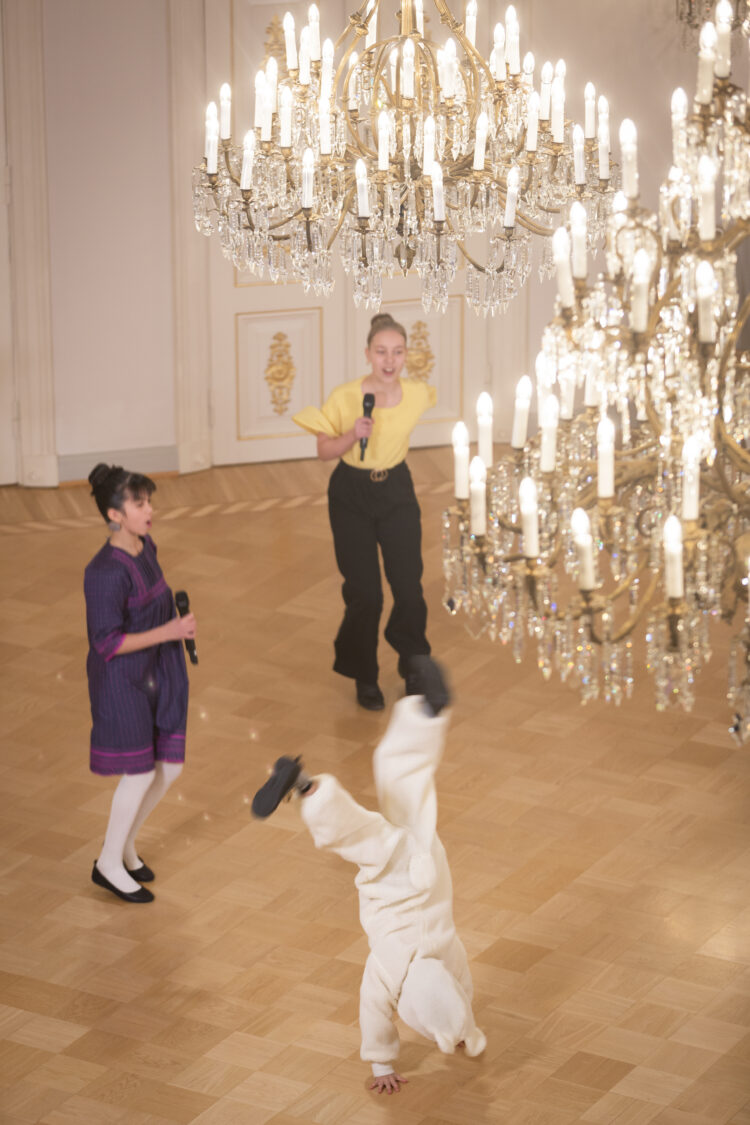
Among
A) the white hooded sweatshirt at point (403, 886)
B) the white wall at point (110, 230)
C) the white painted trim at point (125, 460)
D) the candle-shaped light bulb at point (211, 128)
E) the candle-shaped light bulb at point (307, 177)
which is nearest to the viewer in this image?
the white hooded sweatshirt at point (403, 886)

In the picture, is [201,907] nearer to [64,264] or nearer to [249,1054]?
[249,1054]

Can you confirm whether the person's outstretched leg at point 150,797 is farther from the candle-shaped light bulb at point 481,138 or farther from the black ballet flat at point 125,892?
the candle-shaped light bulb at point 481,138

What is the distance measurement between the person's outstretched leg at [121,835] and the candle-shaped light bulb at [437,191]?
6.61ft

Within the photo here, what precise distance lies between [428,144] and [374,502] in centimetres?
212

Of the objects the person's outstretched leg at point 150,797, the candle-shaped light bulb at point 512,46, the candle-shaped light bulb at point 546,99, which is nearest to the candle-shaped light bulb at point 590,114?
the candle-shaped light bulb at point 546,99

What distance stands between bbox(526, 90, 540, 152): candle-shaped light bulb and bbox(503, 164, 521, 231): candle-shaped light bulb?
0.25m

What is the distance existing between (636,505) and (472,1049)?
170 cm

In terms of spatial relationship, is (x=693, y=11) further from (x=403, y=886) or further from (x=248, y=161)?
(x=403, y=886)

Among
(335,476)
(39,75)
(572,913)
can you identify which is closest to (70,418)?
(39,75)

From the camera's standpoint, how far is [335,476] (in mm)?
7008

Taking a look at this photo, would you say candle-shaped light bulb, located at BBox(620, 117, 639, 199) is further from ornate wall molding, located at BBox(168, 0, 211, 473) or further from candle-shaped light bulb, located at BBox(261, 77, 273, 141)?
ornate wall molding, located at BBox(168, 0, 211, 473)

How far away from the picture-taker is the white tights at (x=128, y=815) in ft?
18.6

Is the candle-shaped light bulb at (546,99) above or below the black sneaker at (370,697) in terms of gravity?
above

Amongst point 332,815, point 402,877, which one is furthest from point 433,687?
point 402,877
